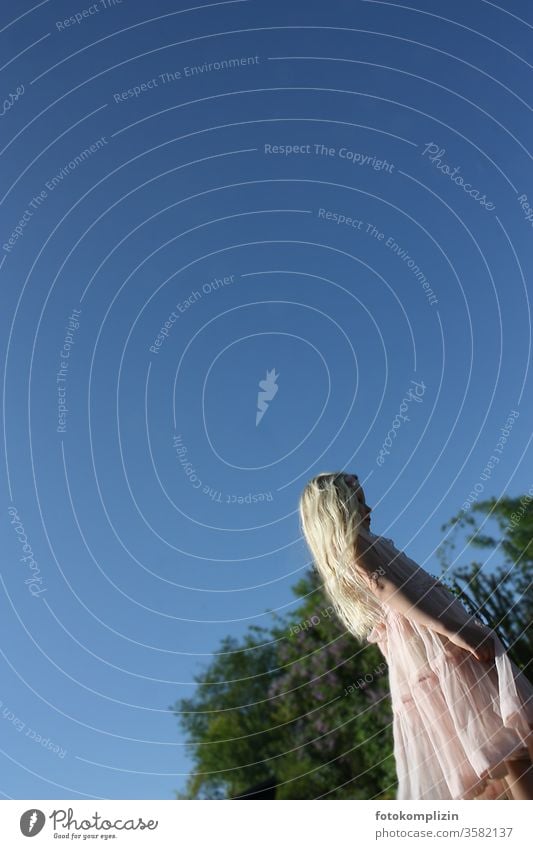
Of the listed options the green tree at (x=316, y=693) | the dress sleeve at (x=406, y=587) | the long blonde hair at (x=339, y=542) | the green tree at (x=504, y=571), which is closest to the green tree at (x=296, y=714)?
the green tree at (x=316, y=693)

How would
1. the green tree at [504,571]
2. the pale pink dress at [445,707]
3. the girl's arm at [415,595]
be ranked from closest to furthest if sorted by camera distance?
the pale pink dress at [445,707]
the girl's arm at [415,595]
the green tree at [504,571]

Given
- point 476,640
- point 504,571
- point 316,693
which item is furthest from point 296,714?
point 476,640

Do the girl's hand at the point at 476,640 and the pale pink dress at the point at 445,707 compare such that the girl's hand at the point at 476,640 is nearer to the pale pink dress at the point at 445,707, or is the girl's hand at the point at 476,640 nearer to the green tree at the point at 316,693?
the pale pink dress at the point at 445,707

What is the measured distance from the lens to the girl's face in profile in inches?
136

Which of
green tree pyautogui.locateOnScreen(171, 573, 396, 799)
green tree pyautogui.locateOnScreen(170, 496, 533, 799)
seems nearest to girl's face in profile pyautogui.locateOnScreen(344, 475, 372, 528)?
green tree pyautogui.locateOnScreen(170, 496, 533, 799)

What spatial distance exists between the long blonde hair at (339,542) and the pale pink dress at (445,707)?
0.46 feet

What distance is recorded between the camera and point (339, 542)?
3.42m

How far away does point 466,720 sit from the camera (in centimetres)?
295

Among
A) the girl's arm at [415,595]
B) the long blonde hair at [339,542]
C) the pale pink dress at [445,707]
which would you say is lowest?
the pale pink dress at [445,707]

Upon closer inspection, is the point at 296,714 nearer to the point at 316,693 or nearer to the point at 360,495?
the point at 316,693

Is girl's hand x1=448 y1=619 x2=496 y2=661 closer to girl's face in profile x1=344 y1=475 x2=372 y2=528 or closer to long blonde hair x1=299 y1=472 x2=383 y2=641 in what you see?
long blonde hair x1=299 y1=472 x2=383 y2=641

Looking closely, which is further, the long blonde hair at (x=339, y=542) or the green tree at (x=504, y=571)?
the green tree at (x=504, y=571)

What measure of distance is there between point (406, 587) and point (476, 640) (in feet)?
1.15

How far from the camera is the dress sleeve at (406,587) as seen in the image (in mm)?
3066
